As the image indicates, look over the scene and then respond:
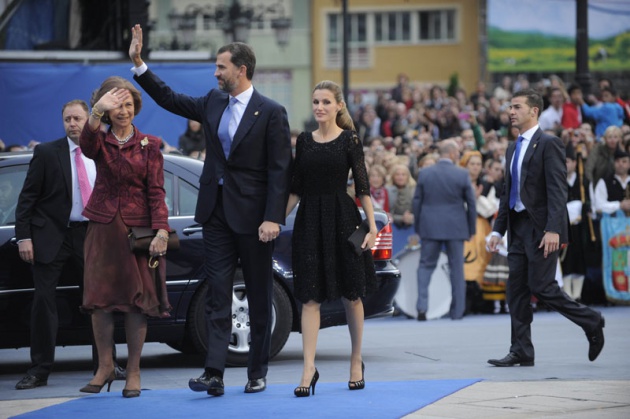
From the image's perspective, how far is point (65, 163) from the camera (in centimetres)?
1005

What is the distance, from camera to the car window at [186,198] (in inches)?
432

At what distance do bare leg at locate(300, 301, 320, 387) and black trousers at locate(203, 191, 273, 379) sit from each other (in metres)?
0.25

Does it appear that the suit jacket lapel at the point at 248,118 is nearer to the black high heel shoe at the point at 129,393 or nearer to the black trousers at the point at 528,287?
the black high heel shoe at the point at 129,393

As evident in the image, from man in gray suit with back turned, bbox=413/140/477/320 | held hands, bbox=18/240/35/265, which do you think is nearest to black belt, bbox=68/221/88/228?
held hands, bbox=18/240/35/265

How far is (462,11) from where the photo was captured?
57625 millimetres

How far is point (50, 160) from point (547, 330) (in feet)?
20.4

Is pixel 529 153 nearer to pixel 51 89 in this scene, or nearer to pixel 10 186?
pixel 10 186

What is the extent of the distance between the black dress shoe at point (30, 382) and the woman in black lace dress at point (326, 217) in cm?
228

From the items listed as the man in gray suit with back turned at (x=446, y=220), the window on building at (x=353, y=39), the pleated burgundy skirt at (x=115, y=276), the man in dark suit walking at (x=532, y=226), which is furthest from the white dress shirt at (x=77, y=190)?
the window on building at (x=353, y=39)

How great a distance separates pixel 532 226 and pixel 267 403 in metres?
3.04

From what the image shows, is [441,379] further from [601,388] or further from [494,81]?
[494,81]

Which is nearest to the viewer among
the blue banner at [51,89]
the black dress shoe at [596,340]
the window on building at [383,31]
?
the black dress shoe at [596,340]

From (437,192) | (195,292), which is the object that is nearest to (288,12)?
(437,192)

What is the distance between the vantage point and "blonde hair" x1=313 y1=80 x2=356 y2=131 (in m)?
8.93
